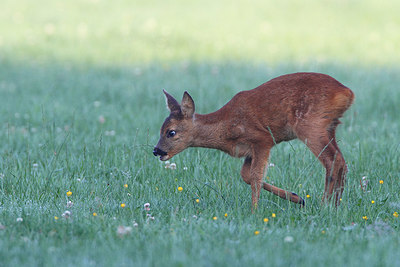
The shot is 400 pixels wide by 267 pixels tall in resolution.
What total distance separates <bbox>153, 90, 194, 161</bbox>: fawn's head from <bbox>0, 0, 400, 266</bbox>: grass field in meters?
0.32

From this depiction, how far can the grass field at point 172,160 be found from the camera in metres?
3.91

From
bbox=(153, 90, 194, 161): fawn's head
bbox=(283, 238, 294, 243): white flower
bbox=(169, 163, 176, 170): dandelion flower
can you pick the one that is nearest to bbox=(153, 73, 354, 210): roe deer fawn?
bbox=(153, 90, 194, 161): fawn's head

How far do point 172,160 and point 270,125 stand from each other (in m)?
1.49

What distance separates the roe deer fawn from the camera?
204 inches

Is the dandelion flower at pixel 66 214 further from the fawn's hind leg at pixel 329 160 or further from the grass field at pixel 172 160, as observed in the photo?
the fawn's hind leg at pixel 329 160

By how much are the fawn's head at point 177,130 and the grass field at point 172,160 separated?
32 cm

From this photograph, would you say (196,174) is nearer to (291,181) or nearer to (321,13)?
(291,181)

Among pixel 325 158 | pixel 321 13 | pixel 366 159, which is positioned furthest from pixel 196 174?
pixel 321 13

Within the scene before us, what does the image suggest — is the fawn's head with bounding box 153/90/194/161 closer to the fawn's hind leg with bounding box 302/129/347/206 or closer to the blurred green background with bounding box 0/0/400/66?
the fawn's hind leg with bounding box 302/129/347/206

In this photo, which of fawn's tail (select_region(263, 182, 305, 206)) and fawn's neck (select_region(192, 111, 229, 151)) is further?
fawn's neck (select_region(192, 111, 229, 151))

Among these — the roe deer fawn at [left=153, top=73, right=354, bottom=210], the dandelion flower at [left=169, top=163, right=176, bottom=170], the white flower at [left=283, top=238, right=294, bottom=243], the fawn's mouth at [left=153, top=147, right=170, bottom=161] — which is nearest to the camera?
the white flower at [left=283, top=238, right=294, bottom=243]

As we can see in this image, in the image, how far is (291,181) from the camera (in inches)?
225

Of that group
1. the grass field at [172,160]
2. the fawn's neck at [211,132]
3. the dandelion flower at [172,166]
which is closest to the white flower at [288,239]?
the grass field at [172,160]

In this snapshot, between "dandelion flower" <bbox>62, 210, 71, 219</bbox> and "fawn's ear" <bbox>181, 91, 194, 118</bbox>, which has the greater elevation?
"fawn's ear" <bbox>181, 91, 194, 118</bbox>
